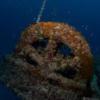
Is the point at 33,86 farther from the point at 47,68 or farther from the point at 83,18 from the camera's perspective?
the point at 83,18

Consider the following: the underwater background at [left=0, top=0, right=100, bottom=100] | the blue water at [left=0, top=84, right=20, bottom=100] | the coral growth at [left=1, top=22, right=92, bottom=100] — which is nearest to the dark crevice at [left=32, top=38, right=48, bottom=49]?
the coral growth at [left=1, top=22, right=92, bottom=100]

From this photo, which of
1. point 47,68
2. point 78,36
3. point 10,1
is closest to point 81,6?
point 10,1

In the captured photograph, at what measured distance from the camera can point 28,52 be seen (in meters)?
3.94

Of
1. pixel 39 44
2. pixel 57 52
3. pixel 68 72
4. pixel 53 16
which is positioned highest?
pixel 53 16

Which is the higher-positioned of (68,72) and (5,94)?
(68,72)

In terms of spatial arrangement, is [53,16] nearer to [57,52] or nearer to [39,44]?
[39,44]

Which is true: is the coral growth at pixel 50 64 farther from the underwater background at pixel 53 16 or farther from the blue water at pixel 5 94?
the underwater background at pixel 53 16

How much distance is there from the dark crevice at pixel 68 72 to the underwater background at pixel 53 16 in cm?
198

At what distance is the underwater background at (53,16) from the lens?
5.73m

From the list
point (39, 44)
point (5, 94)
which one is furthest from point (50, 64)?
point (5, 94)

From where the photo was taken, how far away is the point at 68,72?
3824mm

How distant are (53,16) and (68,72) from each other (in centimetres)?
214

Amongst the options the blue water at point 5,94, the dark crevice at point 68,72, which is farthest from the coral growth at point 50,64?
the blue water at point 5,94

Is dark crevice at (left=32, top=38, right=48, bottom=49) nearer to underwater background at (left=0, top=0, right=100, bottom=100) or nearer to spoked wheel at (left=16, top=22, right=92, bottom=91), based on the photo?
spoked wheel at (left=16, top=22, right=92, bottom=91)
